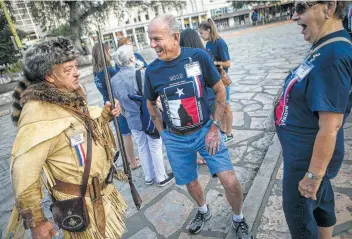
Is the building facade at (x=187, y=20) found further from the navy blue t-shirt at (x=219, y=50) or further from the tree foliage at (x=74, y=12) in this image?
the navy blue t-shirt at (x=219, y=50)

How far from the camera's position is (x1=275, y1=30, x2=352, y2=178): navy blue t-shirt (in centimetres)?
125

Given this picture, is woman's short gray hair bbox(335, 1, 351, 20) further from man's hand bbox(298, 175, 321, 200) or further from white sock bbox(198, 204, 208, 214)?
white sock bbox(198, 204, 208, 214)

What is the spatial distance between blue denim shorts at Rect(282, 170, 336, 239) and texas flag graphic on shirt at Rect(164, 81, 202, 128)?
37.7 inches

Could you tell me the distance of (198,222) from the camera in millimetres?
2652

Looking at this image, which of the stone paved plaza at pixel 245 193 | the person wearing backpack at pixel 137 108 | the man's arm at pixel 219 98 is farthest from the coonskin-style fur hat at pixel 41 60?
the stone paved plaza at pixel 245 193

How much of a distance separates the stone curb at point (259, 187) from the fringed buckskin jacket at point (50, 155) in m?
1.38

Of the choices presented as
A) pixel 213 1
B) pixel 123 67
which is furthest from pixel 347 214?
pixel 213 1

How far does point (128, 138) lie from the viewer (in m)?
3.94

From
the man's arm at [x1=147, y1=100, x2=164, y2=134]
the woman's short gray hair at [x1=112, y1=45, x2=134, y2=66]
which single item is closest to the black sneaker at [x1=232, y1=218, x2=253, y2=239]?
the man's arm at [x1=147, y1=100, x2=164, y2=134]

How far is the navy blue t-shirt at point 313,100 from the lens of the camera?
1245 mm

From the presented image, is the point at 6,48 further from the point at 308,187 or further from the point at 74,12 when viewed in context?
the point at 308,187

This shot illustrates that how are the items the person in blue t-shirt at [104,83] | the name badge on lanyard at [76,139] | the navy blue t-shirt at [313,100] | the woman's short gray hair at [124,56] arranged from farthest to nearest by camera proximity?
the person in blue t-shirt at [104,83] → the woman's short gray hair at [124,56] → the name badge on lanyard at [76,139] → the navy blue t-shirt at [313,100]

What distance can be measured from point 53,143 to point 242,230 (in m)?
1.87

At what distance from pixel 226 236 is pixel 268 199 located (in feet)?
2.29
